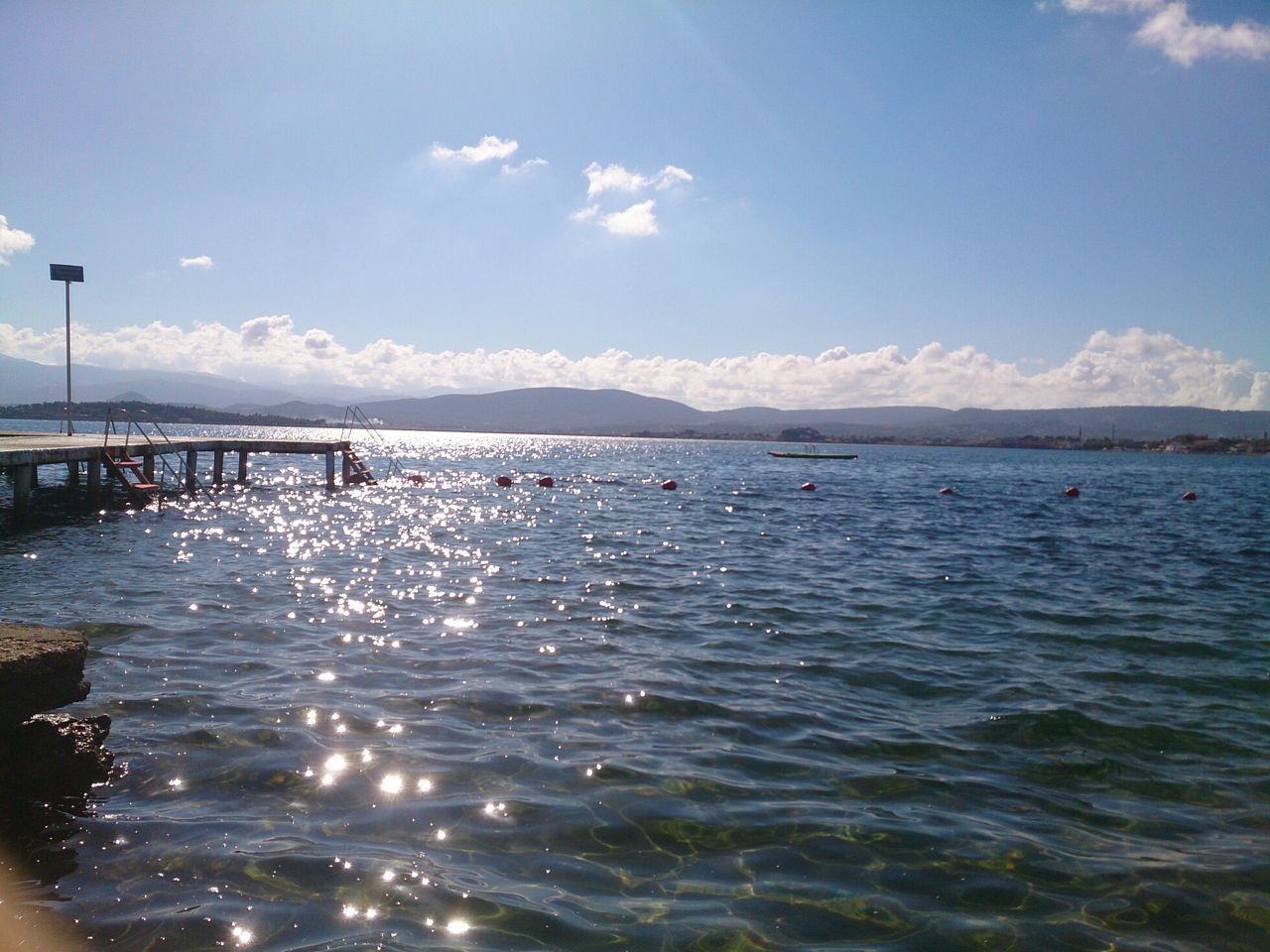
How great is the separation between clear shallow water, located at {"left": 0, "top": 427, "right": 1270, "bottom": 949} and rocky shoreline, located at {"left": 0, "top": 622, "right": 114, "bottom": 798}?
336 mm

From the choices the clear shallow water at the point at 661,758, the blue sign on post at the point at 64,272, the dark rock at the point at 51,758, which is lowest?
the clear shallow water at the point at 661,758

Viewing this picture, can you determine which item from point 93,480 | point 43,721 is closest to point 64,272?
point 93,480

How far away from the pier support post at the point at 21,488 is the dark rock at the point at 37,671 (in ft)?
65.3

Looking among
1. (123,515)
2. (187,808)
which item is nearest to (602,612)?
(187,808)

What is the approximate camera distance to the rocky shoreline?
17.7 feet

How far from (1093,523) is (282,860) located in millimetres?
29347

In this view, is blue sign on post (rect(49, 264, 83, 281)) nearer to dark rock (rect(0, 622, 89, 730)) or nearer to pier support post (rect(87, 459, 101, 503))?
pier support post (rect(87, 459, 101, 503))

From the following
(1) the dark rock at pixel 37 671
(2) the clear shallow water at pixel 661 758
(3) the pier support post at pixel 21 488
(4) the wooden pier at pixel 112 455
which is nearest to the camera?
(2) the clear shallow water at pixel 661 758

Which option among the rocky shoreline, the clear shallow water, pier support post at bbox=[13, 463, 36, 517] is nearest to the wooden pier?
pier support post at bbox=[13, 463, 36, 517]

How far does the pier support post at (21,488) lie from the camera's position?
2180 centimetres

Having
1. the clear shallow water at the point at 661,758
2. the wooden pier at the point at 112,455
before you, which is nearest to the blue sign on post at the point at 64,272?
the wooden pier at the point at 112,455

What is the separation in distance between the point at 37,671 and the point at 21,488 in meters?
21.0

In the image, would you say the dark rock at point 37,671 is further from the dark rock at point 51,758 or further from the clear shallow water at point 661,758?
the clear shallow water at point 661,758

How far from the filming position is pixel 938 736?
290 inches
